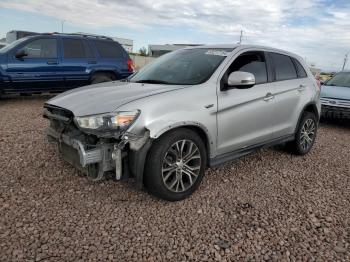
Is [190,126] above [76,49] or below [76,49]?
below

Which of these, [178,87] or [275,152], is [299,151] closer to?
[275,152]

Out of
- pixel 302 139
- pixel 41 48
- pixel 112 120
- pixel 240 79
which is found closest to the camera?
pixel 112 120

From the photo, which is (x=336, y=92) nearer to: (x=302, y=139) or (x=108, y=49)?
(x=302, y=139)

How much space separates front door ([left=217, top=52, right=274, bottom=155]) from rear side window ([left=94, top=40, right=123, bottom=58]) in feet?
18.3

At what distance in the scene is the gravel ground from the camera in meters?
2.89

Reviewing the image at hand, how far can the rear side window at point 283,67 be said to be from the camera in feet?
16.3

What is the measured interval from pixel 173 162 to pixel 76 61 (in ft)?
20.4

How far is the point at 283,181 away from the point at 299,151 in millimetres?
1206

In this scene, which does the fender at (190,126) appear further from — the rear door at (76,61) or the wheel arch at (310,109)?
the rear door at (76,61)

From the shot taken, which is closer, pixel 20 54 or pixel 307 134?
pixel 307 134

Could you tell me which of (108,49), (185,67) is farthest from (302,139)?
(108,49)

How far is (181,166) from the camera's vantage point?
3.62m

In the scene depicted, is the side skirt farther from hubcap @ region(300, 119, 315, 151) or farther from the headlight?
the headlight

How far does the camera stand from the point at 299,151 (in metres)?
5.53
